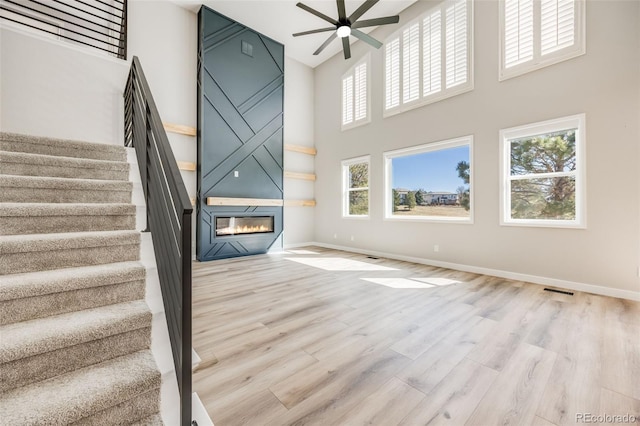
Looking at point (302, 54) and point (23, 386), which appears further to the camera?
point (302, 54)

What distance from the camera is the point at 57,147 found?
7.98ft

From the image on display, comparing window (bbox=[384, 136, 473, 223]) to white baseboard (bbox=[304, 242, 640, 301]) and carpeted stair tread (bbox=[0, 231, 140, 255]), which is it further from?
carpeted stair tread (bbox=[0, 231, 140, 255])

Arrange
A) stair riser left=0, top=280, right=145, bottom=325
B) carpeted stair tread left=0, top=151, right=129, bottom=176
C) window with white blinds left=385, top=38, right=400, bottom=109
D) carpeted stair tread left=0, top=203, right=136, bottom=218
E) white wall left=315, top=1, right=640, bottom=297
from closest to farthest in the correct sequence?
1. stair riser left=0, top=280, right=145, bottom=325
2. carpeted stair tread left=0, top=203, right=136, bottom=218
3. carpeted stair tread left=0, top=151, right=129, bottom=176
4. white wall left=315, top=1, right=640, bottom=297
5. window with white blinds left=385, top=38, right=400, bottom=109

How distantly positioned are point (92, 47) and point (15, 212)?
390 cm

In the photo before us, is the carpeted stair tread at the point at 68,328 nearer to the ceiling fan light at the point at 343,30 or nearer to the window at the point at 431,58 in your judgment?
the ceiling fan light at the point at 343,30

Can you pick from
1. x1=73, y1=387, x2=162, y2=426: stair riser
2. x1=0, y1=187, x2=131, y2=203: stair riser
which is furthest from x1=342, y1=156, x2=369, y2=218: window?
x1=73, y1=387, x2=162, y2=426: stair riser

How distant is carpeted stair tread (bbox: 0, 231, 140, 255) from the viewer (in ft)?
4.70

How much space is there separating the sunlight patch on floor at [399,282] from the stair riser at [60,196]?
3.05 metres

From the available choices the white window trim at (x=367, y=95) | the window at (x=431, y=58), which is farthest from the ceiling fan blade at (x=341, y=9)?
the white window trim at (x=367, y=95)

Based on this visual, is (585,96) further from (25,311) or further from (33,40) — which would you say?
(33,40)

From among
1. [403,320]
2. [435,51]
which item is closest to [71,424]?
[403,320]

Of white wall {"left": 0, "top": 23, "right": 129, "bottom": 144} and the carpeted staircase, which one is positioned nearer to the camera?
the carpeted staircase

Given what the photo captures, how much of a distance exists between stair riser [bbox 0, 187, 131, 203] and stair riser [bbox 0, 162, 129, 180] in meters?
0.31

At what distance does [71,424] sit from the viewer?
1008 mm
